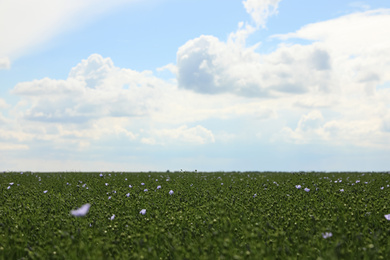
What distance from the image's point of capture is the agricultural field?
4918mm

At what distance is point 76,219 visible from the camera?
7289 millimetres

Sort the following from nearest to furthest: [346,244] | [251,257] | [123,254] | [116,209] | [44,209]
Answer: [251,257] → [123,254] → [346,244] → [116,209] → [44,209]

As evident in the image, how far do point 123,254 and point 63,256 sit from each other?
2.62ft

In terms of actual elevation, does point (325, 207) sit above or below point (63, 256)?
above

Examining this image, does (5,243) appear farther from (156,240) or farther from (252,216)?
(252,216)

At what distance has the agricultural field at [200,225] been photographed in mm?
4918

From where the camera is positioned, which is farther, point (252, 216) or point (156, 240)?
point (252, 216)

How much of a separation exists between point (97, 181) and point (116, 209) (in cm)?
538

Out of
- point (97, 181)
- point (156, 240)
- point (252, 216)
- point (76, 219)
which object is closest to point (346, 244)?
point (252, 216)

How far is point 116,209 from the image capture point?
7586 millimetres

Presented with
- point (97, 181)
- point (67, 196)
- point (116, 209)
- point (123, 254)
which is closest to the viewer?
point (123, 254)

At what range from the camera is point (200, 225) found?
6512 mm

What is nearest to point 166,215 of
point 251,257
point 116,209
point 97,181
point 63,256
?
point 116,209

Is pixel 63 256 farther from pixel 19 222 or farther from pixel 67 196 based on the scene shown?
pixel 67 196
